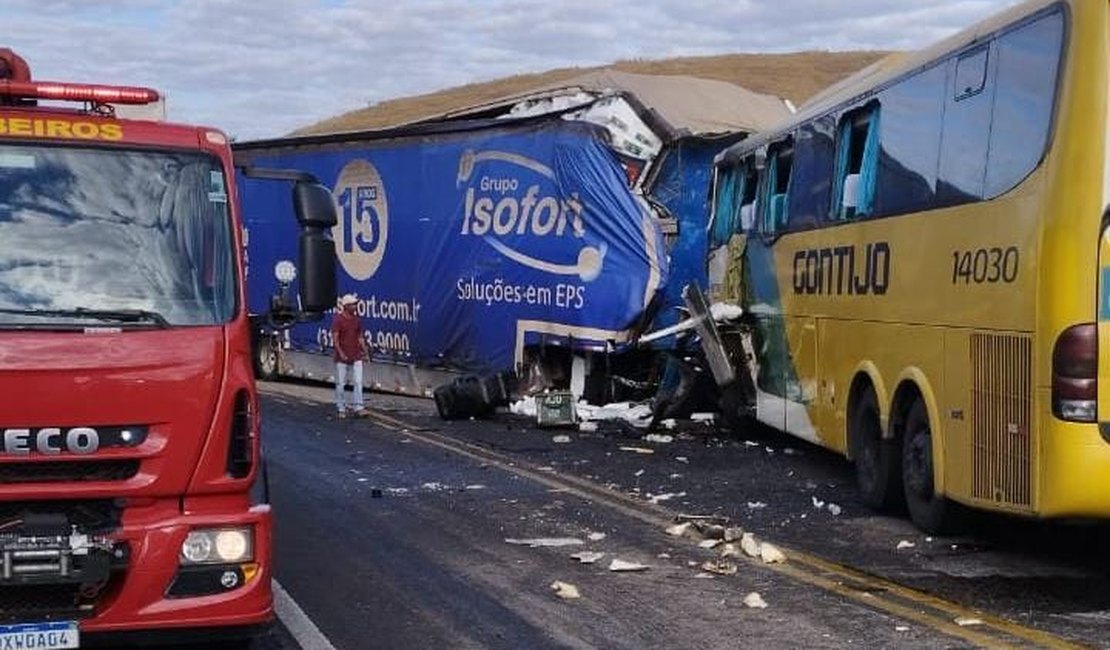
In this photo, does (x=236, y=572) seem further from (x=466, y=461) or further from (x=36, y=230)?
(x=466, y=461)

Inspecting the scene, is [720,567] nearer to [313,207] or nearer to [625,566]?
[625,566]

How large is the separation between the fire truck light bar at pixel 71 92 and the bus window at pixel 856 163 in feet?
19.4

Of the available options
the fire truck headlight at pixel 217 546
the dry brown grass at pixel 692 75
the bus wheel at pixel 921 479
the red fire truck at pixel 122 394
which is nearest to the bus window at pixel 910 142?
the bus wheel at pixel 921 479

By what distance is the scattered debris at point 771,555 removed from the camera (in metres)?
8.86

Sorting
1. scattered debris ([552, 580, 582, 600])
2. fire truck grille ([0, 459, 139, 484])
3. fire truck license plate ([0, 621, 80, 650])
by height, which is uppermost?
fire truck grille ([0, 459, 139, 484])

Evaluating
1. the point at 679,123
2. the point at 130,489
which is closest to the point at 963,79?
the point at 130,489

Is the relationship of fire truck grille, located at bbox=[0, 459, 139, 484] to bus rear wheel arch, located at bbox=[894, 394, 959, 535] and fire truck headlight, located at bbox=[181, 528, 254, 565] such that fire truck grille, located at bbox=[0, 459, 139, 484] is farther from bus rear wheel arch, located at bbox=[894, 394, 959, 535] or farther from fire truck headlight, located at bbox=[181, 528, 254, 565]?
bus rear wheel arch, located at bbox=[894, 394, 959, 535]

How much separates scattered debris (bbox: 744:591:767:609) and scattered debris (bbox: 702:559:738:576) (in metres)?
0.63

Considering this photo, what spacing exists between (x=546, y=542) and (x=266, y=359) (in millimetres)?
16228

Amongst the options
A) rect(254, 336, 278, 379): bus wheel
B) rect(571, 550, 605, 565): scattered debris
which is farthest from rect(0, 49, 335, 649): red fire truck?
rect(254, 336, 278, 379): bus wheel

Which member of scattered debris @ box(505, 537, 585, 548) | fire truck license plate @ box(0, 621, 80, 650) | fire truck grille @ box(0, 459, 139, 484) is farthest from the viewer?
scattered debris @ box(505, 537, 585, 548)

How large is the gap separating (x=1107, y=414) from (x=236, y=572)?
442cm

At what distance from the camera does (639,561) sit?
29.1 ft

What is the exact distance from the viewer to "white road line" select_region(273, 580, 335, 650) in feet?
22.3
